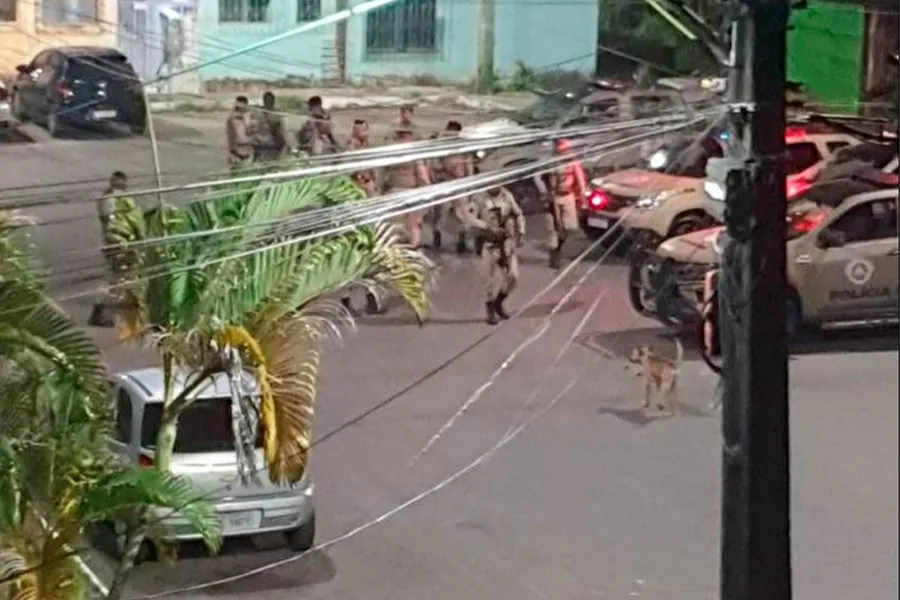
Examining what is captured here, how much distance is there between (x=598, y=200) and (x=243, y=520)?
180cm

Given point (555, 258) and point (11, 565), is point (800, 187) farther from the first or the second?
point (11, 565)

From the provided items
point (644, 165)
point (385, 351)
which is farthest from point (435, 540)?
point (644, 165)

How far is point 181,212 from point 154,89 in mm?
760

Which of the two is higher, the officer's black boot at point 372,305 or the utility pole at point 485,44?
the utility pole at point 485,44

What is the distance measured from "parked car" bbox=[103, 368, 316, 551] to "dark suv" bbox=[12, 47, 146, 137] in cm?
94

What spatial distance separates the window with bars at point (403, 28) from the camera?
242 inches

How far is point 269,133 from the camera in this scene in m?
6.03

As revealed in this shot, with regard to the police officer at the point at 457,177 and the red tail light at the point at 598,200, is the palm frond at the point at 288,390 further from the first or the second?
the red tail light at the point at 598,200

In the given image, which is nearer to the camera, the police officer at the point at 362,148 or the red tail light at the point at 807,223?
the police officer at the point at 362,148

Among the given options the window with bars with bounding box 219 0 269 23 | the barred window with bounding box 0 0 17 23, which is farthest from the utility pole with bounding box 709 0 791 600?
the barred window with bounding box 0 0 17 23

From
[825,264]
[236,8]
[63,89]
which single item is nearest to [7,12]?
[63,89]

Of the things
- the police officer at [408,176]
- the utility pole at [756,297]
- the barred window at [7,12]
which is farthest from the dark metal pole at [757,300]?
the barred window at [7,12]

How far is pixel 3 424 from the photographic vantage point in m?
5.21

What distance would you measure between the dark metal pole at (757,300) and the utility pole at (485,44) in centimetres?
188
